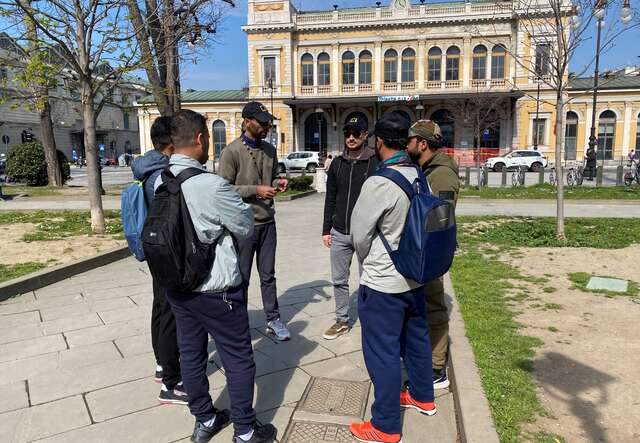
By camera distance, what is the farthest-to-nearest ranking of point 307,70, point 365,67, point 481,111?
point 307,70 < point 365,67 < point 481,111

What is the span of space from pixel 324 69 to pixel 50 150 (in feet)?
97.9

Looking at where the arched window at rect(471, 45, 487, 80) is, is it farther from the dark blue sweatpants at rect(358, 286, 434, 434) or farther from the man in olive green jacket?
the dark blue sweatpants at rect(358, 286, 434, 434)

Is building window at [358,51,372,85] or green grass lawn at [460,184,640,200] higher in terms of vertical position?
building window at [358,51,372,85]

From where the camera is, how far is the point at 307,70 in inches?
1786

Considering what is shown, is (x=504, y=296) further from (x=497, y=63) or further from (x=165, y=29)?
(x=497, y=63)

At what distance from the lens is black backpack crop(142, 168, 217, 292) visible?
7.80 ft

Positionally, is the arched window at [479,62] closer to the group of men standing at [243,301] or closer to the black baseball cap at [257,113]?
the black baseball cap at [257,113]

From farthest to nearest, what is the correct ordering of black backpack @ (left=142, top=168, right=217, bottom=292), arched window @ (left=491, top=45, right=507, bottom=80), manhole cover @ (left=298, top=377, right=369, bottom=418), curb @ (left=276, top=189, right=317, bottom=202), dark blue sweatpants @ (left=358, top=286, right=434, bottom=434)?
arched window @ (left=491, top=45, right=507, bottom=80), curb @ (left=276, top=189, right=317, bottom=202), manhole cover @ (left=298, top=377, right=369, bottom=418), dark blue sweatpants @ (left=358, top=286, right=434, bottom=434), black backpack @ (left=142, top=168, right=217, bottom=292)

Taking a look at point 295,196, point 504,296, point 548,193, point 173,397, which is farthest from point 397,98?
point 173,397

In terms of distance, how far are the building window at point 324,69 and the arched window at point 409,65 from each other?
6925mm

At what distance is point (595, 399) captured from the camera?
10.1ft

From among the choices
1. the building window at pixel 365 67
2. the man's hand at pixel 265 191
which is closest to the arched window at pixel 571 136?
the building window at pixel 365 67

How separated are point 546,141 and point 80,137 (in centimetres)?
6027

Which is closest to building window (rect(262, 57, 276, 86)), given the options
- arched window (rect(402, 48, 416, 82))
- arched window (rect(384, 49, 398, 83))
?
arched window (rect(384, 49, 398, 83))
